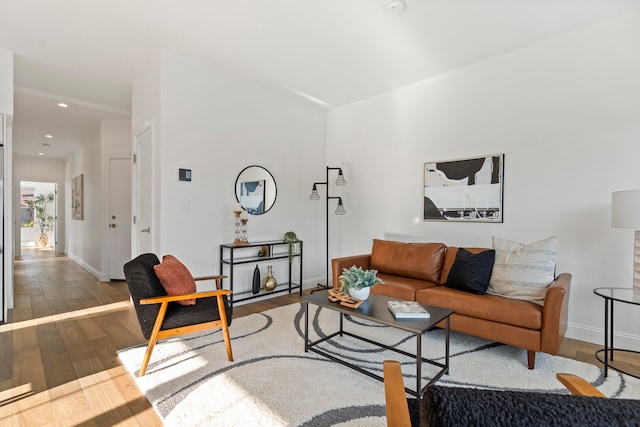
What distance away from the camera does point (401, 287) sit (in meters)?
3.04

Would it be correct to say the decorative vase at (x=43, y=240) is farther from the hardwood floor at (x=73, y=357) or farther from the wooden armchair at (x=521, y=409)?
the wooden armchair at (x=521, y=409)

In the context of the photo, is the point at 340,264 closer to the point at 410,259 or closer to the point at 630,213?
the point at 410,259

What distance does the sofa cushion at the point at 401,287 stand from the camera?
2.96m

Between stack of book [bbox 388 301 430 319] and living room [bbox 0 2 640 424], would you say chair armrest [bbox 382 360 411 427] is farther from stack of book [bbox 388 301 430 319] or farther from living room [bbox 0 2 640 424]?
living room [bbox 0 2 640 424]

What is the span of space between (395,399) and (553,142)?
313cm

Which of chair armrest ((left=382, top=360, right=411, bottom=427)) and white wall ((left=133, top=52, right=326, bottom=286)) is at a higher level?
white wall ((left=133, top=52, right=326, bottom=286))

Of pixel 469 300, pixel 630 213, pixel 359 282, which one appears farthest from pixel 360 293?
pixel 630 213

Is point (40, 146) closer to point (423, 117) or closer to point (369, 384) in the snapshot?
point (423, 117)

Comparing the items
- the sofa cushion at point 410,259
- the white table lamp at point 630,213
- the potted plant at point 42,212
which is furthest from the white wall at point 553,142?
the potted plant at point 42,212

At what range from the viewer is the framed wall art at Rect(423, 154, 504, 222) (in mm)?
3389

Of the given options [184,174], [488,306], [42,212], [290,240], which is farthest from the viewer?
[42,212]

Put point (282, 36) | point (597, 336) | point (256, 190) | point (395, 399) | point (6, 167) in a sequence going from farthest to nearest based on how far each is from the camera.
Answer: point (256, 190) → point (6, 167) → point (282, 36) → point (597, 336) → point (395, 399)

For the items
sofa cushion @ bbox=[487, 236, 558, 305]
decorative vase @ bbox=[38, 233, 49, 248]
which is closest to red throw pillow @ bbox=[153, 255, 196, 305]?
sofa cushion @ bbox=[487, 236, 558, 305]

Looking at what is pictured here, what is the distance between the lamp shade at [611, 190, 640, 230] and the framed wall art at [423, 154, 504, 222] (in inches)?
43.6
